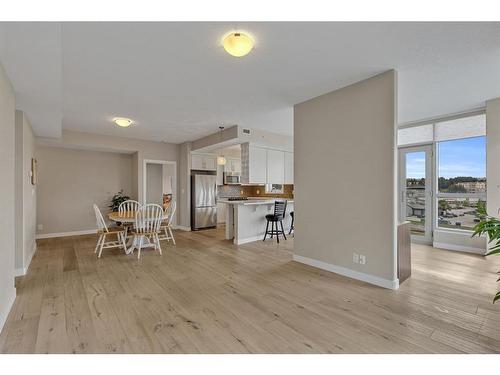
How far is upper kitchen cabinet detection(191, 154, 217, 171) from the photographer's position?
7066 millimetres

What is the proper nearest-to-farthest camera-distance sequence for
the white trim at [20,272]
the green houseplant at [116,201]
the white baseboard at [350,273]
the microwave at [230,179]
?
the white baseboard at [350,273] → the white trim at [20,272] → the green houseplant at [116,201] → the microwave at [230,179]

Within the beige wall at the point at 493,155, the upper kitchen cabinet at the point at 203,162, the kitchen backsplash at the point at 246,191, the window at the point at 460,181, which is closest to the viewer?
the beige wall at the point at 493,155

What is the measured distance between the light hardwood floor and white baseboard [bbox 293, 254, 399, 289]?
11cm

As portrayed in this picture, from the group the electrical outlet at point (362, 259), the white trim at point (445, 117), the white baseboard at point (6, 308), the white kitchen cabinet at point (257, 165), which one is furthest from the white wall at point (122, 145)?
the white trim at point (445, 117)

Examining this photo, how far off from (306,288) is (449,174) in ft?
13.8

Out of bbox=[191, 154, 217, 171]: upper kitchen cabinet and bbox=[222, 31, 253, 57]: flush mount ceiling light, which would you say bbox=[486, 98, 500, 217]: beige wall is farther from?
bbox=[191, 154, 217, 171]: upper kitchen cabinet

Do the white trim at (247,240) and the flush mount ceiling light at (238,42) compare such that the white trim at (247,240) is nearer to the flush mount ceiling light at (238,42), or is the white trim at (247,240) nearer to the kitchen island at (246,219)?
the kitchen island at (246,219)

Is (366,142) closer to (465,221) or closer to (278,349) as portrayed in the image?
(278,349)

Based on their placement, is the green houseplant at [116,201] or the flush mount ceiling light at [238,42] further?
the green houseplant at [116,201]

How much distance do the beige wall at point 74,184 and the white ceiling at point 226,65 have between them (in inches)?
83.8

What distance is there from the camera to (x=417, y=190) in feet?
17.5

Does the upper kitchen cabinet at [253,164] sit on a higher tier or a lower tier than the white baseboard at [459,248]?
higher

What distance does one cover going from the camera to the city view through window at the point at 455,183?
15.0 feet

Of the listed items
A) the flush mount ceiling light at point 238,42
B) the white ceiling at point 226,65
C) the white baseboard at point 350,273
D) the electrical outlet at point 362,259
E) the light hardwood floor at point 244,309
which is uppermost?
the white ceiling at point 226,65
